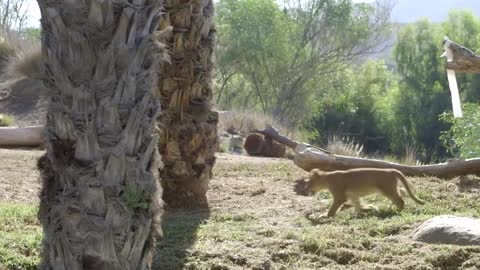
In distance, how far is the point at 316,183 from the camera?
24.8 ft

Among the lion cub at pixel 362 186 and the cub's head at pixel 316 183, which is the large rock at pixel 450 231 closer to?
the lion cub at pixel 362 186

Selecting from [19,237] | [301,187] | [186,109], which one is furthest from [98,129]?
[301,187]

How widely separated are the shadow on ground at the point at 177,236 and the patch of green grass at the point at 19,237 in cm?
79

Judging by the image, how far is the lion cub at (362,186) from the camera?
23.2ft

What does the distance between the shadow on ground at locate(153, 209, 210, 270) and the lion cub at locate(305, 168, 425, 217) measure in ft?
3.83

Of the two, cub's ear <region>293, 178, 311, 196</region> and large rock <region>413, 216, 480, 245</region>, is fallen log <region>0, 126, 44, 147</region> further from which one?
large rock <region>413, 216, 480, 245</region>

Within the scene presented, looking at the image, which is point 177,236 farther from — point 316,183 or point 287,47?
point 287,47

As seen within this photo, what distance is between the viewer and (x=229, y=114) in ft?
66.5

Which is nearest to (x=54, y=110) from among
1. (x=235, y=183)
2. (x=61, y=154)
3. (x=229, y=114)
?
(x=61, y=154)

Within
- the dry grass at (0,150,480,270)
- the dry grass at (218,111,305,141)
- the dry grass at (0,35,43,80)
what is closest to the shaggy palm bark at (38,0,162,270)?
the dry grass at (0,150,480,270)

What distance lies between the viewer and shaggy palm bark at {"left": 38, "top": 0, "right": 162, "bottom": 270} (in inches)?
148

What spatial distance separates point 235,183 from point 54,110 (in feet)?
16.7

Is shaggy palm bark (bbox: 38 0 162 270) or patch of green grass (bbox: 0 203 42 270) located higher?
shaggy palm bark (bbox: 38 0 162 270)

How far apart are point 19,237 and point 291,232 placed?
1.90 m
